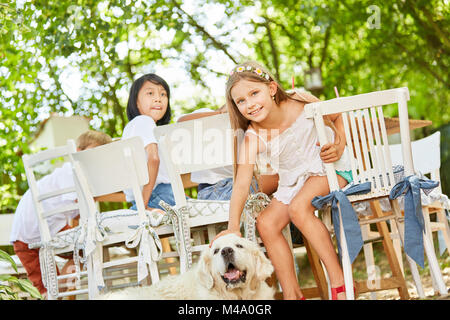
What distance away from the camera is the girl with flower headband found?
2205 mm

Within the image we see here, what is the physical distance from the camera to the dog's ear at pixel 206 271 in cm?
201

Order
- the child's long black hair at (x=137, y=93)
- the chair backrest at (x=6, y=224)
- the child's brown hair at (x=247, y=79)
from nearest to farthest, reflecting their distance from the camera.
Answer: the child's brown hair at (x=247, y=79)
the child's long black hair at (x=137, y=93)
the chair backrest at (x=6, y=224)

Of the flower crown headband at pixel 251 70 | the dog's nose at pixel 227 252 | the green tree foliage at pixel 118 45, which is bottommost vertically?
the dog's nose at pixel 227 252

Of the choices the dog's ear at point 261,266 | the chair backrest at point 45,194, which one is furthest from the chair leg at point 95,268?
the dog's ear at point 261,266

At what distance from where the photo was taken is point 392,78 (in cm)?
493

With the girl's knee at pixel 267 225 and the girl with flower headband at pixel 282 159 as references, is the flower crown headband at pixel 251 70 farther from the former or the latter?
the girl's knee at pixel 267 225

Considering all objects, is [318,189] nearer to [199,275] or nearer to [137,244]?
[199,275]

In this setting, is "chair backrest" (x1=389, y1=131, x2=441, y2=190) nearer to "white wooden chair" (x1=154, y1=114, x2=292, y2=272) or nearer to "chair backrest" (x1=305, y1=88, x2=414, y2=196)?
"chair backrest" (x1=305, y1=88, x2=414, y2=196)

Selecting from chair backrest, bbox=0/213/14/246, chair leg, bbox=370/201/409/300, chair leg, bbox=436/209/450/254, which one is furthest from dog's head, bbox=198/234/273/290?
chair backrest, bbox=0/213/14/246

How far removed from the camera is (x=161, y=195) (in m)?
2.74

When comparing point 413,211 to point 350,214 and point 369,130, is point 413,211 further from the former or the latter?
point 369,130

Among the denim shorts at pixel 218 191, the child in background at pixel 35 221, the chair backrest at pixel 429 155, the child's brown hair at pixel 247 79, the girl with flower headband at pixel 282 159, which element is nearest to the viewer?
the girl with flower headband at pixel 282 159

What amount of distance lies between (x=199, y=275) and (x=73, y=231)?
2.62ft

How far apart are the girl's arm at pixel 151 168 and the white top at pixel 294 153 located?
0.51 m
